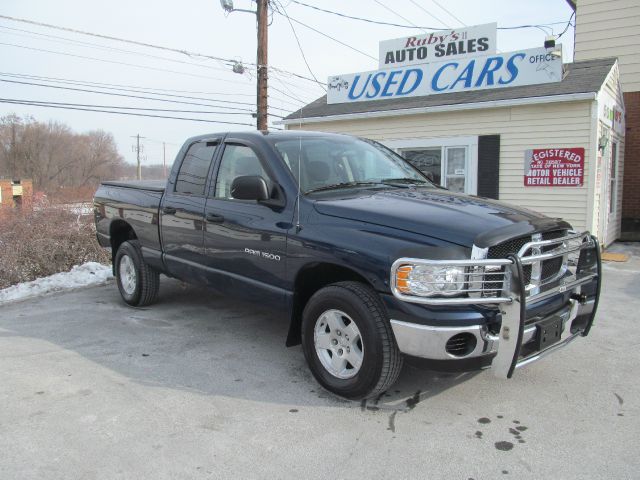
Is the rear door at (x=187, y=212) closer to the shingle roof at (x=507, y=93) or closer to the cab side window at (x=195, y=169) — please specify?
the cab side window at (x=195, y=169)

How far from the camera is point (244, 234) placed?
434 centimetres

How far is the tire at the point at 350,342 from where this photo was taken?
335 cm

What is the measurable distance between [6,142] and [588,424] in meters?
67.1

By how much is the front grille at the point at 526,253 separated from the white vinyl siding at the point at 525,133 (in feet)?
22.0

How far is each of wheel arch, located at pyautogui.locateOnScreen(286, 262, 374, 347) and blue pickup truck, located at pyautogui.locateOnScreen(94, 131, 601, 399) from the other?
0.01 m

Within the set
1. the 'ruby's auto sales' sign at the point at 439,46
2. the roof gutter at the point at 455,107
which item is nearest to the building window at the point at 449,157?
the roof gutter at the point at 455,107

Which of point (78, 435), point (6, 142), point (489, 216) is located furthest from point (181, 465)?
point (6, 142)

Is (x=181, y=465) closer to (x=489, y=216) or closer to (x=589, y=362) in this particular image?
(x=489, y=216)

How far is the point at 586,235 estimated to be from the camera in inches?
153

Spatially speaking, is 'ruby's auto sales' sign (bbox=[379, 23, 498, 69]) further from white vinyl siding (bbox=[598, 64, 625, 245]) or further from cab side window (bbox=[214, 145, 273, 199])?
cab side window (bbox=[214, 145, 273, 199])

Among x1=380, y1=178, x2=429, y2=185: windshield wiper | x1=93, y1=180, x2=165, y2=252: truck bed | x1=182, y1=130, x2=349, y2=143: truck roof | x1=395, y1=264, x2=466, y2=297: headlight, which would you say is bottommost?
x1=395, y1=264, x2=466, y2=297: headlight

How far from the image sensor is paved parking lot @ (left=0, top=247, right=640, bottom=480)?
2.89 metres

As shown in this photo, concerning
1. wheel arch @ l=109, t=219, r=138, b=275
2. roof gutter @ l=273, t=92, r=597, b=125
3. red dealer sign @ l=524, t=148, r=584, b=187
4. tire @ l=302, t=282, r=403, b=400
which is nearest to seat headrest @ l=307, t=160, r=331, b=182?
tire @ l=302, t=282, r=403, b=400

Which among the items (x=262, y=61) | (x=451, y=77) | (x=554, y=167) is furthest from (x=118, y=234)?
(x=262, y=61)
